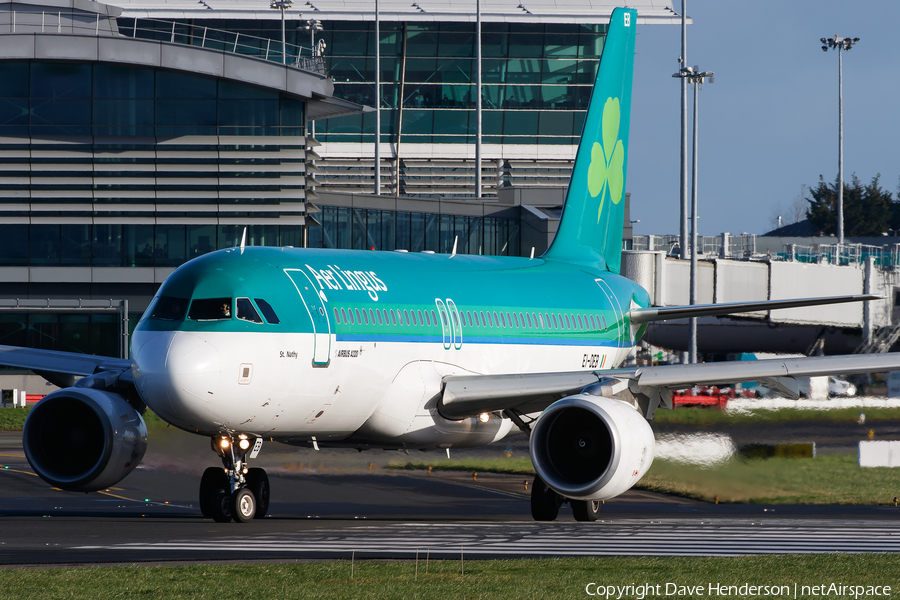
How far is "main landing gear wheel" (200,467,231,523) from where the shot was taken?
61.9 feet

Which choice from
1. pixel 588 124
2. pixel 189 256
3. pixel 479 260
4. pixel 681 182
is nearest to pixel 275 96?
pixel 189 256

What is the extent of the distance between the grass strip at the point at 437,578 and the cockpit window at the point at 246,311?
4815mm

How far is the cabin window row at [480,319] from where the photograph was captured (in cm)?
1952

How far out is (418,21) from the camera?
80062 mm

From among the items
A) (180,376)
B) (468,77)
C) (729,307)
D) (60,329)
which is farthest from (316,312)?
(468,77)

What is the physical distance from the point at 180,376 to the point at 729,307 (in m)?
12.3

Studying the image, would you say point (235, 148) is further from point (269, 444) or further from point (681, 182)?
point (269, 444)

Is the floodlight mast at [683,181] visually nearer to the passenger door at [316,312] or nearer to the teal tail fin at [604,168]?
the teal tail fin at [604,168]

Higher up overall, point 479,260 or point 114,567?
point 479,260

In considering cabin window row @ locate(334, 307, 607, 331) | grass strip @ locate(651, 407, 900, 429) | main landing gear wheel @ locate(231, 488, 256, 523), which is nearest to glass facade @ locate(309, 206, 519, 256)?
grass strip @ locate(651, 407, 900, 429)

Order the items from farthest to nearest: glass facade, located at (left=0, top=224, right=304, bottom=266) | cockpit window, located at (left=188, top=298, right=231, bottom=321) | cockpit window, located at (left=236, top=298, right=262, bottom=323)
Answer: glass facade, located at (left=0, top=224, right=304, bottom=266), cockpit window, located at (left=236, top=298, right=262, bottom=323), cockpit window, located at (left=188, top=298, right=231, bottom=321)

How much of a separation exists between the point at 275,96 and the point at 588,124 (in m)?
22.1

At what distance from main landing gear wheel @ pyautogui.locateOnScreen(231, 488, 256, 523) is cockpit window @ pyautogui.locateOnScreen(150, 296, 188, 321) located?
121 inches

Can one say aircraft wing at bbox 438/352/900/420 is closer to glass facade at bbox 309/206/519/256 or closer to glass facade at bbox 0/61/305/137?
glass facade at bbox 0/61/305/137
